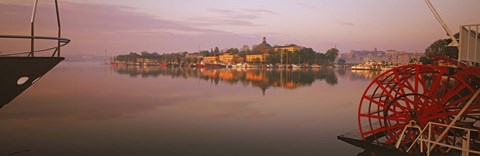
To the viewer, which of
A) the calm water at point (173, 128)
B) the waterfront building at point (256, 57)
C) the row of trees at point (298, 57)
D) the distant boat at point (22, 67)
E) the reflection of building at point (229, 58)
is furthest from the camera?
the reflection of building at point (229, 58)

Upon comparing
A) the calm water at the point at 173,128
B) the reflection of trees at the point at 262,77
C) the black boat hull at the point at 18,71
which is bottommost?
the calm water at the point at 173,128

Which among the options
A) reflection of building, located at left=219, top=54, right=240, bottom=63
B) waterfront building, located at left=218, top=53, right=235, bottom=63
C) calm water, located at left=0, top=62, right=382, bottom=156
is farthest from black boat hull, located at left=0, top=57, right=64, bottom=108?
waterfront building, located at left=218, top=53, right=235, bottom=63

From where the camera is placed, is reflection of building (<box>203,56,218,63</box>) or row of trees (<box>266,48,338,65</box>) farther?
reflection of building (<box>203,56,218,63</box>)

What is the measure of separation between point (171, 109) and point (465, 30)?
15.8 m

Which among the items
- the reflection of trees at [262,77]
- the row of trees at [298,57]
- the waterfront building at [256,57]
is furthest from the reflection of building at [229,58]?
the reflection of trees at [262,77]

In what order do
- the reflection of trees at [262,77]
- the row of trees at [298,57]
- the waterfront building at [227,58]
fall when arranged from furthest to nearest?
the waterfront building at [227,58], the row of trees at [298,57], the reflection of trees at [262,77]

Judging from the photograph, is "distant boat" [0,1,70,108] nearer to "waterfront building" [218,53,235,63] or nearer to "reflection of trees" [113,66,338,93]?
"reflection of trees" [113,66,338,93]

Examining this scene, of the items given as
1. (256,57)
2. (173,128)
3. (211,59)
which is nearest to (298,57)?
(256,57)

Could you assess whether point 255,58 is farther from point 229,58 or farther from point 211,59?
point 211,59

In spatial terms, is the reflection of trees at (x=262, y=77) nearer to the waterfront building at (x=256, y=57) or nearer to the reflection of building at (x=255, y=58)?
the reflection of building at (x=255, y=58)

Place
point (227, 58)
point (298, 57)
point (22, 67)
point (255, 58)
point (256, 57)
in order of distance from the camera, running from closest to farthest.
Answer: point (22, 67), point (298, 57), point (255, 58), point (256, 57), point (227, 58)

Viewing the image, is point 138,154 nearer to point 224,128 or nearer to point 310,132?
point 224,128

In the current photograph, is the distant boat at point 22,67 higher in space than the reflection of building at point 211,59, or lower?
lower

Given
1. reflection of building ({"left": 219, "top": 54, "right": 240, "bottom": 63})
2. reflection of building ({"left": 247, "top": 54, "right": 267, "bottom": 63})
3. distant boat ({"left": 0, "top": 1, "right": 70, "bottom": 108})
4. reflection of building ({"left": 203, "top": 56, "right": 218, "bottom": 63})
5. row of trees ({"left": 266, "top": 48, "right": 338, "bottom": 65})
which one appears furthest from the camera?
reflection of building ({"left": 203, "top": 56, "right": 218, "bottom": 63})
